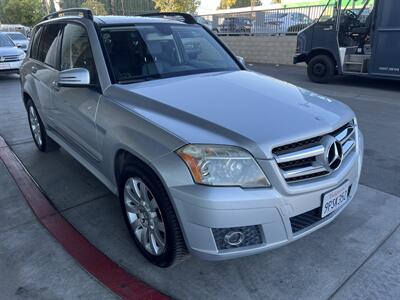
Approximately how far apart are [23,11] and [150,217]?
179ft

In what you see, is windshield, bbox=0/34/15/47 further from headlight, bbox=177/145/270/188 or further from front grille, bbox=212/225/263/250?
front grille, bbox=212/225/263/250

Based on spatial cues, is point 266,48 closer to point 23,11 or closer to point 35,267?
point 35,267

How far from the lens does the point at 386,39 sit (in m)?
9.01

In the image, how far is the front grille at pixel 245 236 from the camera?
2.15 m

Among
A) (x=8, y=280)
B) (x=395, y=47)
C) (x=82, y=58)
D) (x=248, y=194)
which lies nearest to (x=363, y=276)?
(x=248, y=194)

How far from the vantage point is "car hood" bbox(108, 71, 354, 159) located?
2.23 meters

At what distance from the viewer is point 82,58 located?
11.4ft

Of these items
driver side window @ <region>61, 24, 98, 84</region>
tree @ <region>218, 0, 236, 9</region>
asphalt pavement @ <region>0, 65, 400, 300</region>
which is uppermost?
tree @ <region>218, 0, 236, 9</region>

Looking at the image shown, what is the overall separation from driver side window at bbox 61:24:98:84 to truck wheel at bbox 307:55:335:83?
8452mm

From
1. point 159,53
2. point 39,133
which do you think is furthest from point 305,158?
point 39,133

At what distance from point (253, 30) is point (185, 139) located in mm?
16519

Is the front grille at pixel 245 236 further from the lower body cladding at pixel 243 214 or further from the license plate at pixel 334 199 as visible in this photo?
the license plate at pixel 334 199

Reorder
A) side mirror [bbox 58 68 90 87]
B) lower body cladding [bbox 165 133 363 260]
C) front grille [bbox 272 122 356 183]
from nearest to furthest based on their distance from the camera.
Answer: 1. lower body cladding [bbox 165 133 363 260]
2. front grille [bbox 272 122 356 183]
3. side mirror [bbox 58 68 90 87]

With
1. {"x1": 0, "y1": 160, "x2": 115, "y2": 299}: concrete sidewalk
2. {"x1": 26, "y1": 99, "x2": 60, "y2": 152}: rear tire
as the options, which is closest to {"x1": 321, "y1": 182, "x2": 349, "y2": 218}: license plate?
{"x1": 0, "y1": 160, "x2": 115, "y2": 299}: concrete sidewalk
